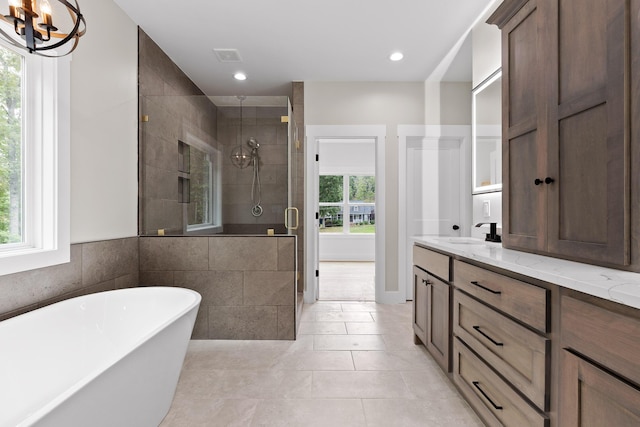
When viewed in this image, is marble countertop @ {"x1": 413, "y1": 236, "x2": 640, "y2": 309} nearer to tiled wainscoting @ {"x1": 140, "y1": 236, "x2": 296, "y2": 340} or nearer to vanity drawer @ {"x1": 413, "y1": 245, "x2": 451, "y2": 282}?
vanity drawer @ {"x1": 413, "y1": 245, "x2": 451, "y2": 282}

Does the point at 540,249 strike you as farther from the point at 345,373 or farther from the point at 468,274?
the point at 345,373

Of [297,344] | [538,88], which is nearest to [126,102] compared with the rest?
[297,344]

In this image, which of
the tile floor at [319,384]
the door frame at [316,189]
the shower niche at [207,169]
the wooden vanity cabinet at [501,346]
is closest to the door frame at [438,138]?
the door frame at [316,189]

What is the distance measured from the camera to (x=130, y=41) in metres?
2.68

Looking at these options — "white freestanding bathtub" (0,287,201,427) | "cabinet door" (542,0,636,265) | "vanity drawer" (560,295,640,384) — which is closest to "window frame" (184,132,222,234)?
"white freestanding bathtub" (0,287,201,427)

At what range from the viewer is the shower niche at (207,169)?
113 inches

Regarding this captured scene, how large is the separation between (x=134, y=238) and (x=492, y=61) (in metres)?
3.19

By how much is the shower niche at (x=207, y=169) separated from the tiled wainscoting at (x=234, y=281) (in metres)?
0.15

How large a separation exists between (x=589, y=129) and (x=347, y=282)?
4070 millimetres

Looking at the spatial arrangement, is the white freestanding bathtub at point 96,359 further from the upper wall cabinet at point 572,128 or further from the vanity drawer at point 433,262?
the upper wall cabinet at point 572,128

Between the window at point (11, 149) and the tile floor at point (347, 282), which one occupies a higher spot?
the window at point (11, 149)

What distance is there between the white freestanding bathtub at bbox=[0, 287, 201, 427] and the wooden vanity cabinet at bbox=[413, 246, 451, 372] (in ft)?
4.87

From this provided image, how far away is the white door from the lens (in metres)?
3.97

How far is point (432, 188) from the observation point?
401 centimetres
